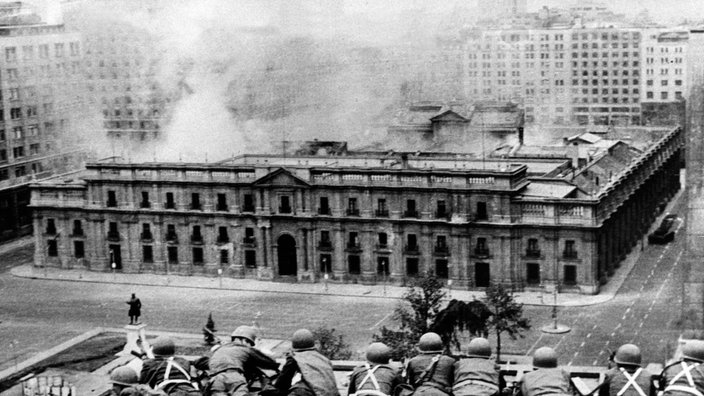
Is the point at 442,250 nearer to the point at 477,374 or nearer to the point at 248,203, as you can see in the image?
the point at 248,203

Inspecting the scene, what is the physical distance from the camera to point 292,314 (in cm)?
9669

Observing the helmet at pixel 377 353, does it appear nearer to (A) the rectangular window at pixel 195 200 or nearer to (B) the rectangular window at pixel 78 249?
(A) the rectangular window at pixel 195 200

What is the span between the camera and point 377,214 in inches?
4222

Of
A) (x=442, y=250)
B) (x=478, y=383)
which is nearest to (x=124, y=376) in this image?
(x=478, y=383)

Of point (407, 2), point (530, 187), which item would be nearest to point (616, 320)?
point (530, 187)

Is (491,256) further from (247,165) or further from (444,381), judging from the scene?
(444,381)

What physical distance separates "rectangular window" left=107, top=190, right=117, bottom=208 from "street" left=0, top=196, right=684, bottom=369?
853 centimetres

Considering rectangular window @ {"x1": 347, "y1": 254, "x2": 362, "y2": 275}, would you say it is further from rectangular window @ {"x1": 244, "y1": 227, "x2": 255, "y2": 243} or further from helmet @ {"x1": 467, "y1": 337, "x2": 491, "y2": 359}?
helmet @ {"x1": 467, "y1": 337, "x2": 491, "y2": 359}

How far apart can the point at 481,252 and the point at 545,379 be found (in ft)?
266

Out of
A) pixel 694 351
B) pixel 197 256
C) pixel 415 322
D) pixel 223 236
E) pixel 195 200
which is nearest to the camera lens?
pixel 694 351

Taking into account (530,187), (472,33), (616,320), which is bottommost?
(616,320)

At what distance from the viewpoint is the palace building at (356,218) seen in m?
102

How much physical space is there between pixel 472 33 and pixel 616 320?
10021cm

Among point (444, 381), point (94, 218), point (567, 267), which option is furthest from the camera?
point (94, 218)
